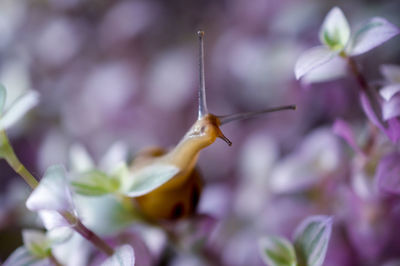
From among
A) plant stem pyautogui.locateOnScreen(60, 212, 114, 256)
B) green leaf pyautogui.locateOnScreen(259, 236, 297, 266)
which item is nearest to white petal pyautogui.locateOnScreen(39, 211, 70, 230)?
plant stem pyautogui.locateOnScreen(60, 212, 114, 256)

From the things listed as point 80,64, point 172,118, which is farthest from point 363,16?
point 80,64

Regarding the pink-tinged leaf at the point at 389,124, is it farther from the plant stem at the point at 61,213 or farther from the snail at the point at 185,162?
the plant stem at the point at 61,213

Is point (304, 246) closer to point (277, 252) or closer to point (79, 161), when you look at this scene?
point (277, 252)

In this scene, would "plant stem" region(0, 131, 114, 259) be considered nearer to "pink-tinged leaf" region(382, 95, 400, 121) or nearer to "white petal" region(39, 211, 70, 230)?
"white petal" region(39, 211, 70, 230)

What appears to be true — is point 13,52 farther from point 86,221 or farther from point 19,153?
point 86,221

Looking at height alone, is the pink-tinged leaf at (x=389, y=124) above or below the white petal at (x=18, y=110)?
below

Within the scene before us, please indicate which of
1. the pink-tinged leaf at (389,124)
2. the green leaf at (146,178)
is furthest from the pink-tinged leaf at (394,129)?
the green leaf at (146,178)

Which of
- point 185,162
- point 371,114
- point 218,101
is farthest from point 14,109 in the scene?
point 218,101

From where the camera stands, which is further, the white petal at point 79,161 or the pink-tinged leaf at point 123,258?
the white petal at point 79,161
